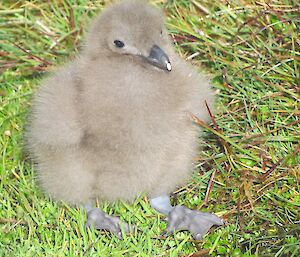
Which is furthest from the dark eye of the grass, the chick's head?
the grass

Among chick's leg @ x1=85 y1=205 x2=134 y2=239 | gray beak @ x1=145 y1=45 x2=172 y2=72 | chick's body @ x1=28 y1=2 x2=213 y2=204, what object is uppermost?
gray beak @ x1=145 y1=45 x2=172 y2=72

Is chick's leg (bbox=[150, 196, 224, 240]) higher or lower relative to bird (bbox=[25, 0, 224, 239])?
lower

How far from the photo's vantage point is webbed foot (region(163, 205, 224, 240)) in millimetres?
3416

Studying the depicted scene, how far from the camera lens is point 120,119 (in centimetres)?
323

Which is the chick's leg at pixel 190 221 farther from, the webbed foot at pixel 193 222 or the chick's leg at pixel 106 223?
the chick's leg at pixel 106 223

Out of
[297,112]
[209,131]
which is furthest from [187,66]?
[297,112]

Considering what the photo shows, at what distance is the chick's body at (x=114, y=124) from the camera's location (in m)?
3.24

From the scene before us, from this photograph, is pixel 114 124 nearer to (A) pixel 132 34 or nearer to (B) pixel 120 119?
(B) pixel 120 119

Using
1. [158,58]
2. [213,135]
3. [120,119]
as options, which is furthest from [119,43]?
[213,135]

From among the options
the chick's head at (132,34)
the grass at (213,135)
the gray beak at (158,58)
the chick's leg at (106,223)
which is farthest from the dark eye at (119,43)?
the chick's leg at (106,223)

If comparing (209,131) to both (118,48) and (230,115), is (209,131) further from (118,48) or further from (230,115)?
(118,48)

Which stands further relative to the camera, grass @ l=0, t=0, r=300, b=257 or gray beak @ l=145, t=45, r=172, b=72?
grass @ l=0, t=0, r=300, b=257

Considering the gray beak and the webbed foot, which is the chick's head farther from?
the webbed foot

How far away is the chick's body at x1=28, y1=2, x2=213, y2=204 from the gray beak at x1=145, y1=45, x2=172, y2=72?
0.03 meters
